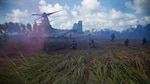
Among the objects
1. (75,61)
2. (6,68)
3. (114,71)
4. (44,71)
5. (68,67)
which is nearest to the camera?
(6,68)

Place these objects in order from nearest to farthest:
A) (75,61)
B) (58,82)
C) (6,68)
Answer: (6,68), (58,82), (75,61)

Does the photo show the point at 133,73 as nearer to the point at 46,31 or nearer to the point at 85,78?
the point at 85,78

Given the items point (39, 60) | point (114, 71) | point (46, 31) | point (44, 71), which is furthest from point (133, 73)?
point (46, 31)

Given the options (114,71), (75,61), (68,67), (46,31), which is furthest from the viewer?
(46,31)

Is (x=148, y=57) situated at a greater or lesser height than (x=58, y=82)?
greater

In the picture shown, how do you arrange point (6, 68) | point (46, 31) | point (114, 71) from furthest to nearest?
point (46, 31), point (114, 71), point (6, 68)

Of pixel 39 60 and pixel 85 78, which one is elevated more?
pixel 39 60

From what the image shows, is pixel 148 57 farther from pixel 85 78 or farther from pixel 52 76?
pixel 52 76

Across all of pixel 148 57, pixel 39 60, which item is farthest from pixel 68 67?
pixel 148 57

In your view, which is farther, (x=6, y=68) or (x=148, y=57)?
(x=148, y=57)
